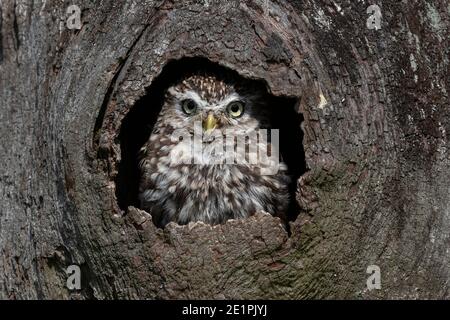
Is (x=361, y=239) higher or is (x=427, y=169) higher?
(x=427, y=169)

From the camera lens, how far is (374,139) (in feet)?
11.3

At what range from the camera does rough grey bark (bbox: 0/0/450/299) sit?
135 inches

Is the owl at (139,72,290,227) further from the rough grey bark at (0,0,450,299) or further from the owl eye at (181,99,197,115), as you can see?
the rough grey bark at (0,0,450,299)

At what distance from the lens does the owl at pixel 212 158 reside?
411 cm

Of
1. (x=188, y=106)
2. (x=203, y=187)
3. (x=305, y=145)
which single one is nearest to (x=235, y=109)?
(x=188, y=106)

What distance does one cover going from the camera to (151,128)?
4.42 m

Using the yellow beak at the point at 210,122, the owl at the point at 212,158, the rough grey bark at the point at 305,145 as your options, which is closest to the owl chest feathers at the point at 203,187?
the owl at the point at 212,158

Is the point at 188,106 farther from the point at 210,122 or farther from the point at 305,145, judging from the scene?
the point at 305,145

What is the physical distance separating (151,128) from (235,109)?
533 mm

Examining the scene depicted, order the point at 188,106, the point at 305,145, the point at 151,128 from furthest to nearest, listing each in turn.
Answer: the point at 151,128, the point at 188,106, the point at 305,145

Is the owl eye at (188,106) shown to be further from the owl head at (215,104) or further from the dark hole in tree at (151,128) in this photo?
the dark hole in tree at (151,128)

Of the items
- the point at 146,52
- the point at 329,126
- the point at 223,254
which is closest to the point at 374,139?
the point at 329,126

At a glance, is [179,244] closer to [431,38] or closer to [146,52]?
[146,52]

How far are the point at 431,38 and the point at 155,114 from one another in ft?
5.34
